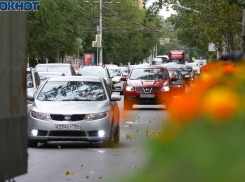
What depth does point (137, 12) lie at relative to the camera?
99.3 metres

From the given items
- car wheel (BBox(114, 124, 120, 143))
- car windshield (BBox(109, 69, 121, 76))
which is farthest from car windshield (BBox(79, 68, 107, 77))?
car wheel (BBox(114, 124, 120, 143))

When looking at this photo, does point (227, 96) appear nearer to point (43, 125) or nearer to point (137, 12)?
point (43, 125)

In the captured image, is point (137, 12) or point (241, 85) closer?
point (241, 85)

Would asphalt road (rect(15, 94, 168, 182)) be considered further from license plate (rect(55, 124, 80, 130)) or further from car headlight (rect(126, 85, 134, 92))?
car headlight (rect(126, 85, 134, 92))

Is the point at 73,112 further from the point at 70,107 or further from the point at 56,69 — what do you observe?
the point at 56,69

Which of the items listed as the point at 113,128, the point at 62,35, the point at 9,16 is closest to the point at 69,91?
the point at 113,128

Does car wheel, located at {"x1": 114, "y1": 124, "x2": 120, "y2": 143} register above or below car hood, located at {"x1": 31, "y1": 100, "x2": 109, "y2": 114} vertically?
below

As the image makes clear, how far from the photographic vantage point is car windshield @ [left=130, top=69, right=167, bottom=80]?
2425 centimetres

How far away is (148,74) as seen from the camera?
80.1 ft

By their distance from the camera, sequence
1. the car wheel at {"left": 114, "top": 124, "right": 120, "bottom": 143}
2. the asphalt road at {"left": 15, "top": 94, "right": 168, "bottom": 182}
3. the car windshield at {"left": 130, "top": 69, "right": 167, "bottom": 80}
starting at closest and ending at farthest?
the asphalt road at {"left": 15, "top": 94, "right": 168, "bottom": 182} < the car wheel at {"left": 114, "top": 124, "right": 120, "bottom": 143} < the car windshield at {"left": 130, "top": 69, "right": 167, "bottom": 80}

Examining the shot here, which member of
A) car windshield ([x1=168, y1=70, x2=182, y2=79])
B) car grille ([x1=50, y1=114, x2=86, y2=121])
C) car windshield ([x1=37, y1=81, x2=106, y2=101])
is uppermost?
car windshield ([x1=37, y1=81, x2=106, y2=101])

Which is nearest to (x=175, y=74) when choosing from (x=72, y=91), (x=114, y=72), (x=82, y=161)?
(x=114, y=72)

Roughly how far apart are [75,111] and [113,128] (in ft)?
3.33

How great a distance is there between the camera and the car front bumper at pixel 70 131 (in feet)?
38.0
